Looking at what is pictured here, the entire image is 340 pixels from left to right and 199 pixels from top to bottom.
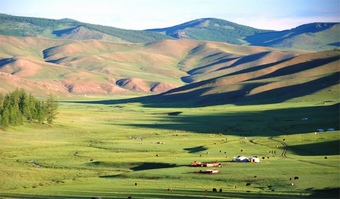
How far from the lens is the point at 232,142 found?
103m

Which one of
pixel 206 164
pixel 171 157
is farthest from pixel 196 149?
pixel 206 164

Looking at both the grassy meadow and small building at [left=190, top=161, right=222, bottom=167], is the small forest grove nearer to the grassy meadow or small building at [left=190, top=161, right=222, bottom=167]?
the grassy meadow

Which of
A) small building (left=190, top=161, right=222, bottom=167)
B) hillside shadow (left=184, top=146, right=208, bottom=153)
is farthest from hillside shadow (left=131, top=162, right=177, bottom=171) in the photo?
hillside shadow (left=184, top=146, right=208, bottom=153)

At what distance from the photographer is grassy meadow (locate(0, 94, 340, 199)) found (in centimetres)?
5738

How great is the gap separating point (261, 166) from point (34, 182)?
24.1 metres

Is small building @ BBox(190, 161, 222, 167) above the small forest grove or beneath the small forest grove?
beneath

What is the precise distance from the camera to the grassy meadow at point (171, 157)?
57.4m

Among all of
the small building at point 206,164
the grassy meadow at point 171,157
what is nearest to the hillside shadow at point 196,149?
the grassy meadow at point 171,157

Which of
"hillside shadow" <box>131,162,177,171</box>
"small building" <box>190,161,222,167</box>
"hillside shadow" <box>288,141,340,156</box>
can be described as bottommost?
"hillside shadow" <box>131,162,177,171</box>

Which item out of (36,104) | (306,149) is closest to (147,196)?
(306,149)

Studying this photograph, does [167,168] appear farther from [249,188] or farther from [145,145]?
[145,145]

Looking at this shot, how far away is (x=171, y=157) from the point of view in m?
86.4

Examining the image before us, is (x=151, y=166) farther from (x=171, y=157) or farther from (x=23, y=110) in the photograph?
(x=23, y=110)

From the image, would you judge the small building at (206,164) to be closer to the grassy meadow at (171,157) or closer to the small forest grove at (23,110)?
the grassy meadow at (171,157)
